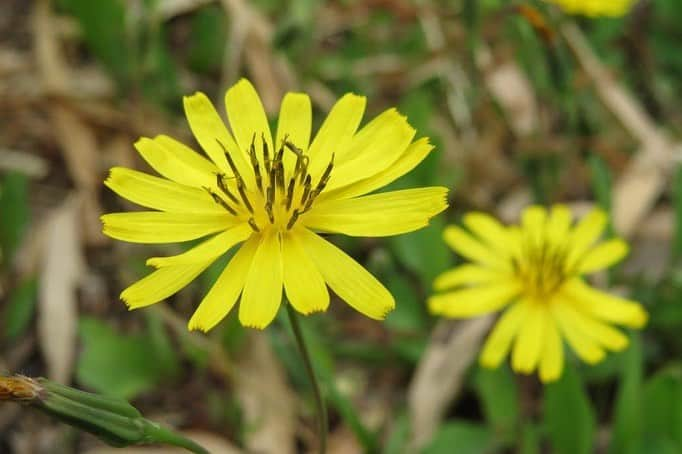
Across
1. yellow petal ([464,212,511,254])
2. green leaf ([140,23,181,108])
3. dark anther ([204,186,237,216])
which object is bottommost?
yellow petal ([464,212,511,254])

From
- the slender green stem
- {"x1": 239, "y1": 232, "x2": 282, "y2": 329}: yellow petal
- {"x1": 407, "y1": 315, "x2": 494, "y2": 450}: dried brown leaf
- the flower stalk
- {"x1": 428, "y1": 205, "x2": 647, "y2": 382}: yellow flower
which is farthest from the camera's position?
{"x1": 407, "y1": 315, "x2": 494, "y2": 450}: dried brown leaf

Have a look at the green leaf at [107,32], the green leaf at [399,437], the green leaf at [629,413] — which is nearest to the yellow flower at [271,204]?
the green leaf at [399,437]

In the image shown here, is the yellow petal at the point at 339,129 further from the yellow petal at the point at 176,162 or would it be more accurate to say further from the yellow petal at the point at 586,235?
the yellow petal at the point at 586,235

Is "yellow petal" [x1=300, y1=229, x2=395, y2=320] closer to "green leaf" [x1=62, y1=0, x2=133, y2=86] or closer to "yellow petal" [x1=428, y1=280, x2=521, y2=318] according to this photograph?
"yellow petal" [x1=428, y1=280, x2=521, y2=318]

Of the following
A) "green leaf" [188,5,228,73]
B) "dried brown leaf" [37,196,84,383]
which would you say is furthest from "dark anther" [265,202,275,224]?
"green leaf" [188,5,228,73]

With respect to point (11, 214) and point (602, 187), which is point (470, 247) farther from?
point (11, 214)

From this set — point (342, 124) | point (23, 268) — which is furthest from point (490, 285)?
point (23, 268)

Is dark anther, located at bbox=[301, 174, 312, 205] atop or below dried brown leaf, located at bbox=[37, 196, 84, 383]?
atop
